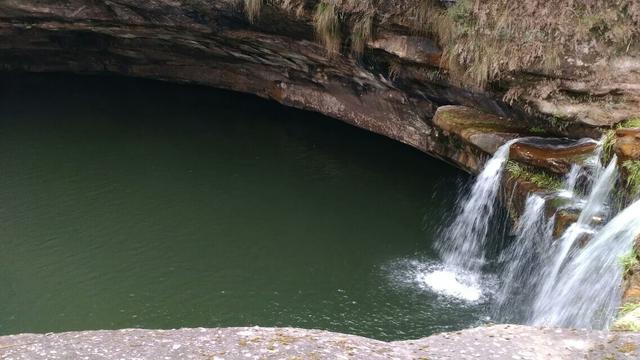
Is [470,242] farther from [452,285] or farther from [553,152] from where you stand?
[553,152]

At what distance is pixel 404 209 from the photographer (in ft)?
41.8

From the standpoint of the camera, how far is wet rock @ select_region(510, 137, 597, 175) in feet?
30.9

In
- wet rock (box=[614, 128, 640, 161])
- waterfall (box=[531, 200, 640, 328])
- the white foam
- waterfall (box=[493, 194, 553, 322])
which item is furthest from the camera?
the white foam

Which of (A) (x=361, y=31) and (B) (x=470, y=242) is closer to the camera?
(B) (x=470, y=242)

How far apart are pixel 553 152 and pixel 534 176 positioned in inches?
17.9

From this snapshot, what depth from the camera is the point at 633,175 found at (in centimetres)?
802

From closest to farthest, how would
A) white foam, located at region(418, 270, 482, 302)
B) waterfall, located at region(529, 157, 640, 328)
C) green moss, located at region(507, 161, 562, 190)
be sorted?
waterfall, located at region(529, 157, 640, 328), green moss, located at region(507, 161, 562, 190), white foam, located at region(418, 270, 482, 302)

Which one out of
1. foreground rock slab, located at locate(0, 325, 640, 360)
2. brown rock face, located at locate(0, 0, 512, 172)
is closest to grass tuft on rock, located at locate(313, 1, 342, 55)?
brown rock face, located at locate(0, 0, 512, 172)

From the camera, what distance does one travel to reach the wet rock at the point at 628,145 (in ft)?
26.6

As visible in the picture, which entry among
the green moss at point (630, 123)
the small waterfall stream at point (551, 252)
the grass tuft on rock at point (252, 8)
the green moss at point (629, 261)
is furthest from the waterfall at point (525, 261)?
the grass tuft on rock at point (252, 8)

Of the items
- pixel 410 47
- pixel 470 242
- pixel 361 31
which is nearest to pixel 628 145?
pixel 470 242

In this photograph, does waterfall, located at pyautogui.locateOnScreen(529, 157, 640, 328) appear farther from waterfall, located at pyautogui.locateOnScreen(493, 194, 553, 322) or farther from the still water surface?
the still water surface

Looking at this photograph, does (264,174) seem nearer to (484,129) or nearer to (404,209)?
(404,209)

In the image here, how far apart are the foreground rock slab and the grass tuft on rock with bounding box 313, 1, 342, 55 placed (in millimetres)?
8327
